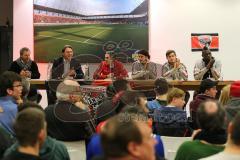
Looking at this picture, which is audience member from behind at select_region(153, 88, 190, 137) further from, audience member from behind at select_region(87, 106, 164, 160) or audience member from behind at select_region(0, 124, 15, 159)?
audience member from behind at select_region(0, 124, 15, 159)

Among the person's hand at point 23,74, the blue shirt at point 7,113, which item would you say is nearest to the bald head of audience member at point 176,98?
the blue shirt at point 7,113

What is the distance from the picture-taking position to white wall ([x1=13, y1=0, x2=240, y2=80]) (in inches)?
340

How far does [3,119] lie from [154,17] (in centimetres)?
591

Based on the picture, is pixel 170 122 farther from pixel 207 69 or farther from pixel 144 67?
pixel 207 69

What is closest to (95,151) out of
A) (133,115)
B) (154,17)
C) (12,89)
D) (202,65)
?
(133,115)

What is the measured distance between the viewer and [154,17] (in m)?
8.64

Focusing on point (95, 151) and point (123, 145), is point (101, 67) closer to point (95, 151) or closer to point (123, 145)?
point (95, 151)

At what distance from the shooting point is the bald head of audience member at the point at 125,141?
1378 millimetres

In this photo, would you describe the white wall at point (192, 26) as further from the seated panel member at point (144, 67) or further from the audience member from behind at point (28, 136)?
the audience member from behind at point (28, 136)

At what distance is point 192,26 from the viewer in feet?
28.4

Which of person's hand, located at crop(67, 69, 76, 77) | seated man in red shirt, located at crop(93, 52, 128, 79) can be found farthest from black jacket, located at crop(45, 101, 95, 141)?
seated man in red shirt, located at crop(93, 52, 128, 79)

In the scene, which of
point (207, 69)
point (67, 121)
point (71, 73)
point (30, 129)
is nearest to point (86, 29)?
point (71, 73)

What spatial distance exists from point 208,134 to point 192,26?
21.2 feet

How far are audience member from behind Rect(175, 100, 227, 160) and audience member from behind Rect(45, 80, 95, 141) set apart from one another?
1581mm
